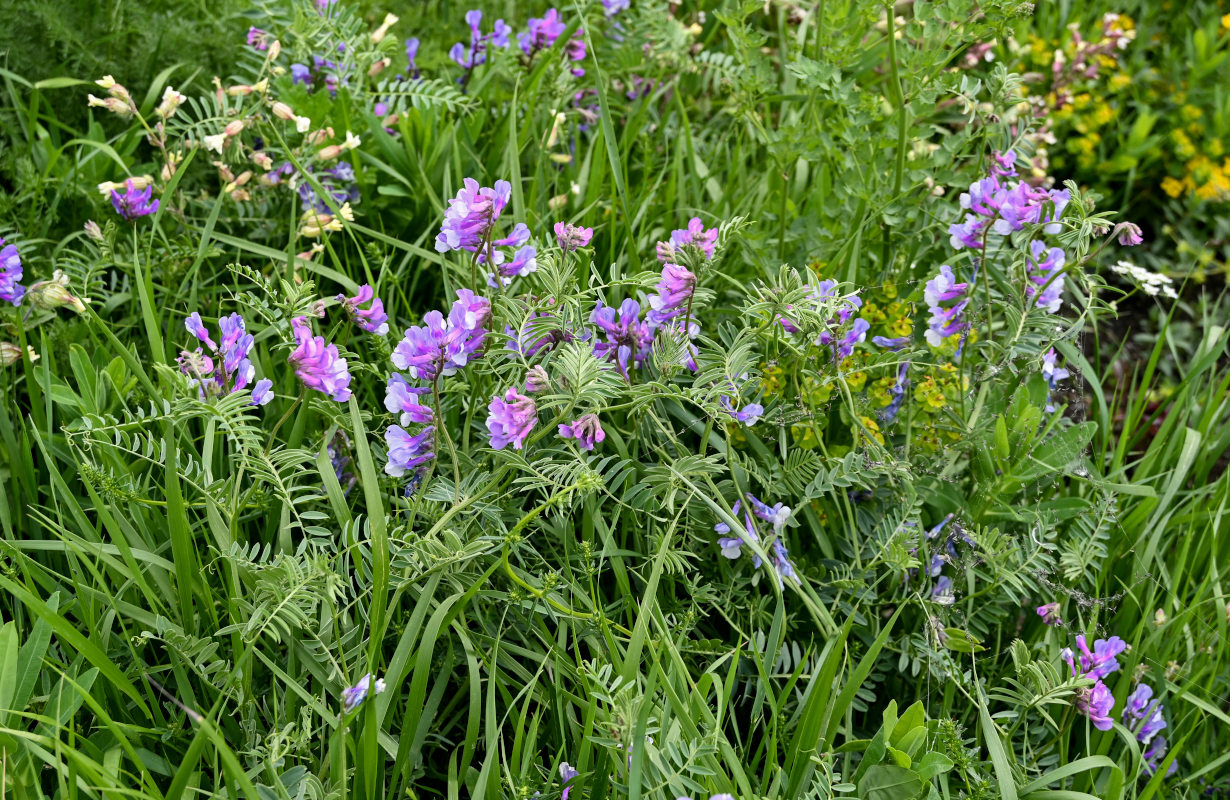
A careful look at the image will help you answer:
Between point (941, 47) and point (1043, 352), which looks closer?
point (1043, 352)

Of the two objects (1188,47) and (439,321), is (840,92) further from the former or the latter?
(1188,47)

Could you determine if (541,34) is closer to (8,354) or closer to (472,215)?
(472,215)

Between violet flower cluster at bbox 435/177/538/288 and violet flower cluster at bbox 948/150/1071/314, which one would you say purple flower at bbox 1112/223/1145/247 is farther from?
violet flower cluster at bbox 435/177/538/288

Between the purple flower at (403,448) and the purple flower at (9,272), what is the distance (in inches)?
31.1

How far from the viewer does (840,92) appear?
78.0 inches

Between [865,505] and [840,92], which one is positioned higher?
[840,92]

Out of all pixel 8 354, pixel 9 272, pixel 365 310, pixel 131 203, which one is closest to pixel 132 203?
pixel 131 203

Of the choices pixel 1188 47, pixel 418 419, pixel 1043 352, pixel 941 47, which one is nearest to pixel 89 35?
pixel 418 419

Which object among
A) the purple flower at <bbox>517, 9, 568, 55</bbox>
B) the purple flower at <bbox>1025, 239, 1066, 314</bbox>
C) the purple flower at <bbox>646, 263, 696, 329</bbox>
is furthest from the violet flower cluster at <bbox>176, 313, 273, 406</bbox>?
the purple flower at <bbox>517, 9, 568, 55</bbox>

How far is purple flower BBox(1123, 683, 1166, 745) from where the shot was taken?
170 centimetres

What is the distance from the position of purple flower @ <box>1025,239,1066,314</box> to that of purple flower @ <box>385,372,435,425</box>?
3.34 ft

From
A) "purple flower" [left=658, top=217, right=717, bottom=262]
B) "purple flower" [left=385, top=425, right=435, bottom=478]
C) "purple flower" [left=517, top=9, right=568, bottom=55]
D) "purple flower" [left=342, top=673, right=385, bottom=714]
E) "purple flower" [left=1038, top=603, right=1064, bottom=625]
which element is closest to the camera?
"purple flower" [left=342, top=673, right=385, bottom=714]

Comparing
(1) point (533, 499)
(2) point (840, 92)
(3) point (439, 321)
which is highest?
(2) point (840, 92)

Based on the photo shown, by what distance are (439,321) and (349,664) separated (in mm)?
515
